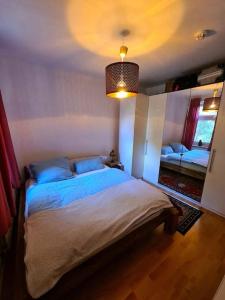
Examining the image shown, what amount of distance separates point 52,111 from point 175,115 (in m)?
2.38

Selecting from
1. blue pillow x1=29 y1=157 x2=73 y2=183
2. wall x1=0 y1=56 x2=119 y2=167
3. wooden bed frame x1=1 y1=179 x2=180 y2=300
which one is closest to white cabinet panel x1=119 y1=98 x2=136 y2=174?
wall x1=0 y1=56 x2=119 y2=167

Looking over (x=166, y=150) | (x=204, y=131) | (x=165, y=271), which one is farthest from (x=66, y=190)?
(x=204, y=131)

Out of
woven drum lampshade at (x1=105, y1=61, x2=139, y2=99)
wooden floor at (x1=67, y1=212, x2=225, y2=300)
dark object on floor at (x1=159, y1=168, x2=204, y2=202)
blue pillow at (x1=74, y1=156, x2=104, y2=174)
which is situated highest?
woven drum lampshade at (x1=105, y1=61, x2=139, y2=99)

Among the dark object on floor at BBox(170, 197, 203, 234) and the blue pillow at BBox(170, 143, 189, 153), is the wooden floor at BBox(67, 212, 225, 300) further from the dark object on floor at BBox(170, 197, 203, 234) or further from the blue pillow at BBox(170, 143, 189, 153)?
the blue pillow at BBox(170, 143, 189, 153)

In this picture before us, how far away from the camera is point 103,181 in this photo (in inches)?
81.8

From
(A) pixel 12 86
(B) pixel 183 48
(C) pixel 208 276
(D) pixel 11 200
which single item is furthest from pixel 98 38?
(C) pixel 208 276

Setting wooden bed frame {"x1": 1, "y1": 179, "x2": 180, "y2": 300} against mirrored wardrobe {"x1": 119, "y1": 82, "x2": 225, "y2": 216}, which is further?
mirrored wardrobe {"x1": 119, "y1": 82, "x2": 225, "y2": 216}

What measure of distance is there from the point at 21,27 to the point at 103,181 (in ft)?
6.71

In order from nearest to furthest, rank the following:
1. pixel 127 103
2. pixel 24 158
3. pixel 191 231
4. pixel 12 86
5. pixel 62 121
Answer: pixel 191 231
pixel 12 86
pixel 24 158
pixel 62 121
pixel 127 103

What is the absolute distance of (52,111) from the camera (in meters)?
2.42

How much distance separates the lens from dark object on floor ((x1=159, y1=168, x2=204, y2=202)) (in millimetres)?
2541

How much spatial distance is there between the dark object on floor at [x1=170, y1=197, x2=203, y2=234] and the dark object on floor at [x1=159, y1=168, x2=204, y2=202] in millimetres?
286

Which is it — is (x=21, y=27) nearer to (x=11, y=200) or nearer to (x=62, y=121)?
(x=62, y=121)

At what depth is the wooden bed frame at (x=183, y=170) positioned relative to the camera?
2.44 m
